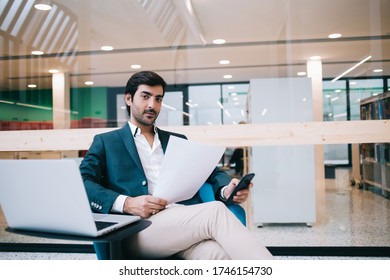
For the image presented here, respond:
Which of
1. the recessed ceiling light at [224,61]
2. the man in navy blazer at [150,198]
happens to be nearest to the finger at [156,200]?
the man in navy blazer at [150,198]

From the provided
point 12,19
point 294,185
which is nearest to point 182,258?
point 294,185

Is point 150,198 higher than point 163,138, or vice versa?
point 163,138

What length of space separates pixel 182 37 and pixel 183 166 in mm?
2005

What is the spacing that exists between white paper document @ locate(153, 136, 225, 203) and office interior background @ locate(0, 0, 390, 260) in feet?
4.86

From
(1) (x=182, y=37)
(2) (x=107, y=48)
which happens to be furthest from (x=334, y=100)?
(2) (x=107, y=48)

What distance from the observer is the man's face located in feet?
5.95

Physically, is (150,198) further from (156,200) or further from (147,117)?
(147,117)

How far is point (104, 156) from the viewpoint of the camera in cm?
171

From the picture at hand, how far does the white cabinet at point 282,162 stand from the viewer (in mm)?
2990

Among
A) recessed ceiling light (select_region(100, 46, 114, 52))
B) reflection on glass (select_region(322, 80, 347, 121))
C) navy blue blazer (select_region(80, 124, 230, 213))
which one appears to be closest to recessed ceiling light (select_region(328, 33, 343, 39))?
reflection on glass (select_region(322, 80, 347, 121))

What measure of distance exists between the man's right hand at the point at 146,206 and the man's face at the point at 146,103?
20.9 inches

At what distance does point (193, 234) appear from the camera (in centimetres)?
136

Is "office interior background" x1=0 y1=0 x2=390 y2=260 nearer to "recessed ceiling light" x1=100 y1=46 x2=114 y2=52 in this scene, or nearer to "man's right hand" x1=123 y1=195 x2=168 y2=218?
"recessed ceiling light" x1=100 y1=46 x2=114 y2=52

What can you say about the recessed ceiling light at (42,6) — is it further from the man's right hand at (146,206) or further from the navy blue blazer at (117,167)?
the man's right hand at (146,206)
